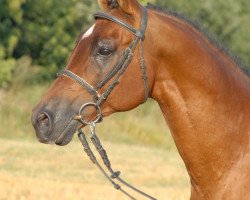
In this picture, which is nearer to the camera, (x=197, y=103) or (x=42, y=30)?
(x=197, y=103)

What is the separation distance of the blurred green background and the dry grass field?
0.17ft

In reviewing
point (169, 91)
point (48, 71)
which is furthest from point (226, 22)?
point (169, 91)

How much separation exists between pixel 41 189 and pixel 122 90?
6.91 m

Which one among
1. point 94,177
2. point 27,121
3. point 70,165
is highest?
point 94,177

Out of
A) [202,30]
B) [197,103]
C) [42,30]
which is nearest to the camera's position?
[197,103]

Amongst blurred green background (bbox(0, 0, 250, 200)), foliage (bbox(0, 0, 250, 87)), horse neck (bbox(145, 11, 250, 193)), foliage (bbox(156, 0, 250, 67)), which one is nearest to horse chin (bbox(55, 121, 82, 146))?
horse neck (bbox(145, 11, 250, 193))

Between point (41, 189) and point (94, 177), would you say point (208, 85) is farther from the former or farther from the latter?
point (94, 177)

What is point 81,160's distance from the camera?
18516 mm

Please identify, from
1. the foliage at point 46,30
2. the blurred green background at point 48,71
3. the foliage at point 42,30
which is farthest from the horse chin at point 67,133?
the foliage at point 46,30

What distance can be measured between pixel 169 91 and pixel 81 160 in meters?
13.7

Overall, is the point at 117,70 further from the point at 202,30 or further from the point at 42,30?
the point at 42,30

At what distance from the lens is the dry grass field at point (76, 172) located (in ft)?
37.5

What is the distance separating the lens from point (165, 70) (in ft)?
16.2

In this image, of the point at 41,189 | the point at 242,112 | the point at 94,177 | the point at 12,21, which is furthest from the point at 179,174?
the point at 12,21
